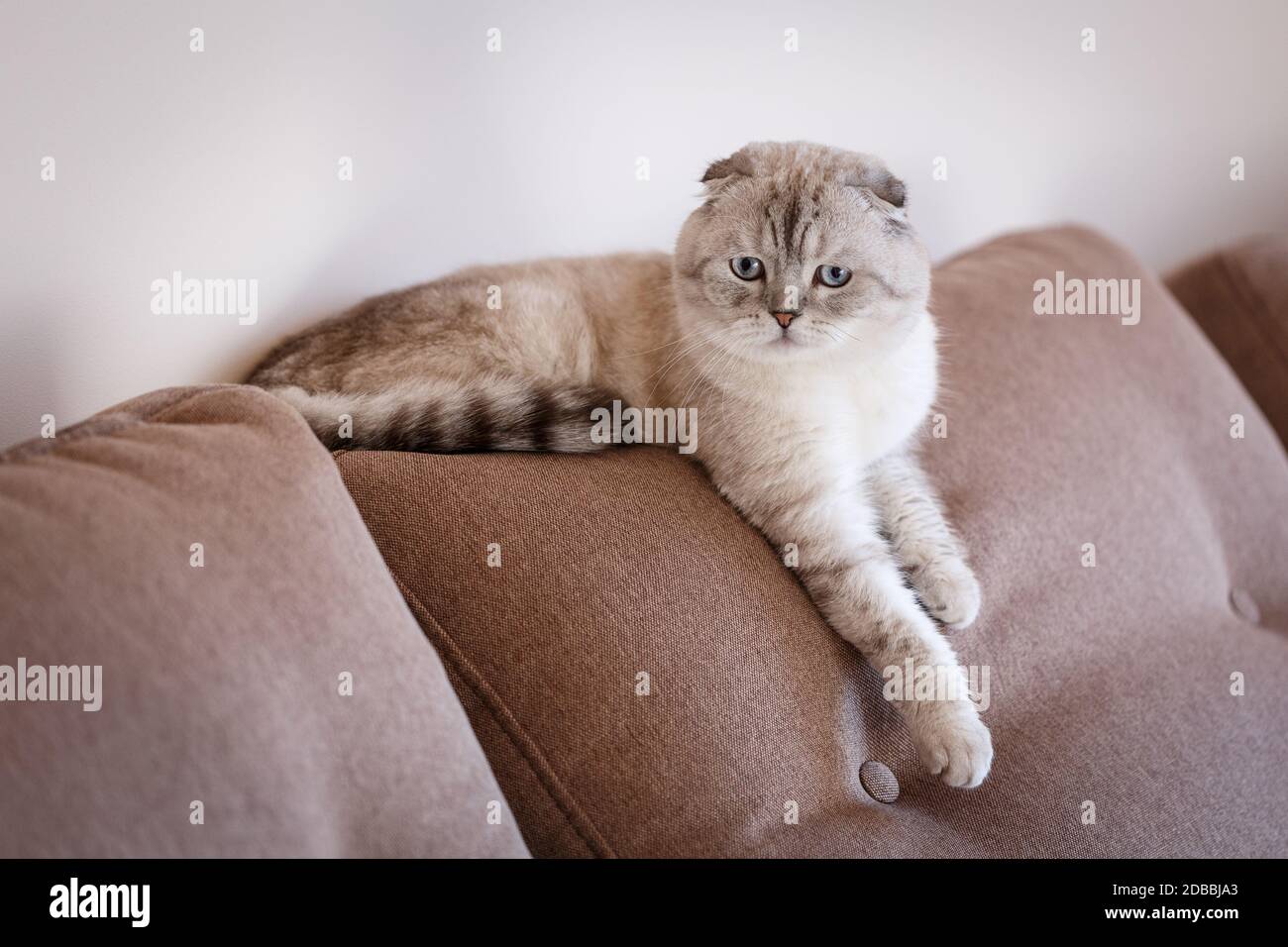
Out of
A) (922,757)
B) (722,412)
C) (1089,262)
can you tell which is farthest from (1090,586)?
(1089,262)

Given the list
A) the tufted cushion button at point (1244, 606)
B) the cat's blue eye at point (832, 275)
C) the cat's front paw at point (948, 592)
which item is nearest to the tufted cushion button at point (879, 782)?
the cat's front paw at point (948, 592)

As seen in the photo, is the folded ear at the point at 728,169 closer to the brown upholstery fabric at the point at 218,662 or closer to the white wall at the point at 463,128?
the white wall at the point at 463,128

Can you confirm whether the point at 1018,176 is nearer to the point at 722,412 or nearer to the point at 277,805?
the point at 722,412

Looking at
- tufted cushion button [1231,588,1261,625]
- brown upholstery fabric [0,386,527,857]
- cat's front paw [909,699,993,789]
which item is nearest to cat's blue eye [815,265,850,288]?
cat's front paw [909,699,993,789]

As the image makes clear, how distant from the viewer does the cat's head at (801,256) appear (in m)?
1.36

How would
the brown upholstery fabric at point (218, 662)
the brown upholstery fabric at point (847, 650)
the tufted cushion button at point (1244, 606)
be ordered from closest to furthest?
the brown upholstery fabric at point (218, 662), the brown upholstery fabric at point (847, 650), the tufted cushion button at point (1244, 606)

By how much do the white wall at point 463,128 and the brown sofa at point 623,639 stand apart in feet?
1.02

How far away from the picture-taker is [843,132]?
7.02 ft

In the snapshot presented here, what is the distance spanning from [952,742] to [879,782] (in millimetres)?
108

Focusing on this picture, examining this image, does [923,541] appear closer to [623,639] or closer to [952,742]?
[952,742]

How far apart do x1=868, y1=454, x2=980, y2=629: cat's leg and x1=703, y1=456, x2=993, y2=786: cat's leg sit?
0.13 feet

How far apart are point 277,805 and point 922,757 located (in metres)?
0.83

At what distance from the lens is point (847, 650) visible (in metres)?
1.34
